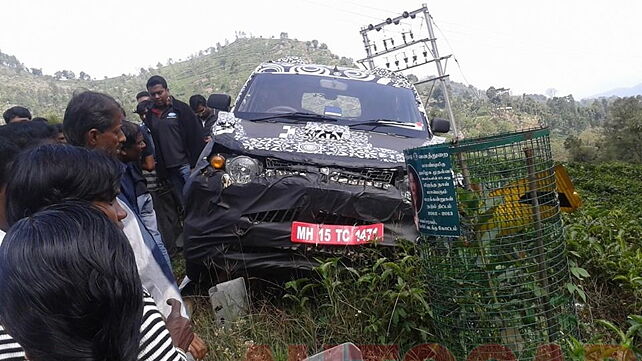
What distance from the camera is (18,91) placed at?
2130 inches

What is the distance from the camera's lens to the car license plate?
3445 mm

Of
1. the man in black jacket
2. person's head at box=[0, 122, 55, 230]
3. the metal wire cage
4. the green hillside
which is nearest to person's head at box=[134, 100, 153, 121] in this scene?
the man in black jacket

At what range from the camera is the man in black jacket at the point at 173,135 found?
5395 millimetres

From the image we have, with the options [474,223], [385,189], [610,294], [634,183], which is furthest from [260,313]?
[634,183]

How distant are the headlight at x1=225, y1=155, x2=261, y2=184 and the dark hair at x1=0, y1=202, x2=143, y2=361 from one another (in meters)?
2.56

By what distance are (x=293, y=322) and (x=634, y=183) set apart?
15971 mm

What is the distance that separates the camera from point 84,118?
8.50ft

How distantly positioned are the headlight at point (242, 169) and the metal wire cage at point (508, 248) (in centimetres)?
162

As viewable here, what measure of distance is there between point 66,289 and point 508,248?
194 centimetres

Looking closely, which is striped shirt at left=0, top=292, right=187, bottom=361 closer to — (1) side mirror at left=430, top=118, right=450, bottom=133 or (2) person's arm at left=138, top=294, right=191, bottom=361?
(2) person's arm at left=138, top=294, right=191, bottom=361

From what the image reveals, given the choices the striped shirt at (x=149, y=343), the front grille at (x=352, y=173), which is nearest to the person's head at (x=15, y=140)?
the striped shirt at (x=149, y=343)

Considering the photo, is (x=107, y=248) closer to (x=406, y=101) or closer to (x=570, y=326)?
(x=570, y=326)

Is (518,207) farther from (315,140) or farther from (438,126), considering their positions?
(438,126)

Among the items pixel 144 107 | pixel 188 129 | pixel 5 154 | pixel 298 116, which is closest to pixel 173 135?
pixel 188 129
